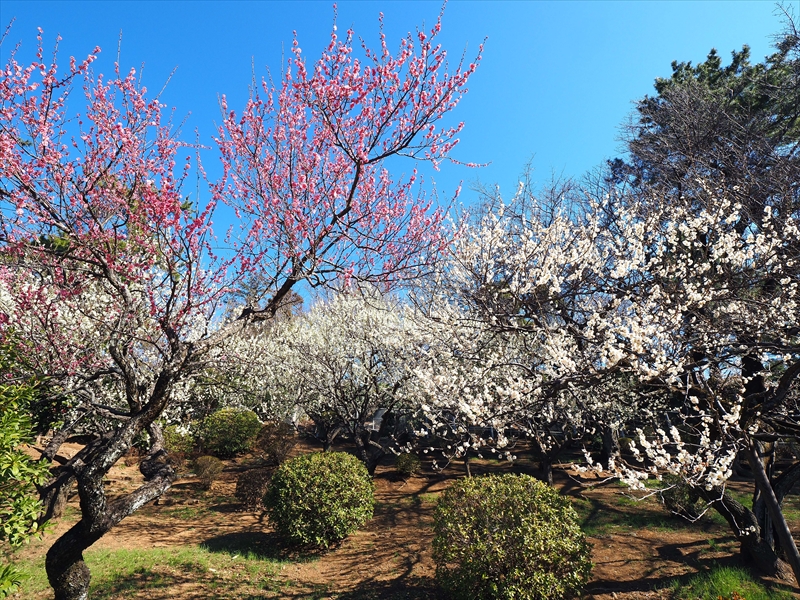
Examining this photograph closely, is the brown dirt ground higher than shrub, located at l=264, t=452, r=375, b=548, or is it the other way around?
shrub, located at l=264, t=452, r=375, b=548

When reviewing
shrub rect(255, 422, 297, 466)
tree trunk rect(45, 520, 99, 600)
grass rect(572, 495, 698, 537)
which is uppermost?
shrub rect(255, 422, 297, 466)

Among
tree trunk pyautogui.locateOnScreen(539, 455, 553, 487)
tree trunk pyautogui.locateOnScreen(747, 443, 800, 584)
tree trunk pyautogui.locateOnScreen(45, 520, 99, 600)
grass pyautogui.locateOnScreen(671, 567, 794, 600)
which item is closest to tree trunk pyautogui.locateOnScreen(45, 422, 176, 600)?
tree trunk pyautogui.locateOnScreen(45, 520, 99, 600)

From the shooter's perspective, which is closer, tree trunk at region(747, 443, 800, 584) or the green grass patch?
tree trunk at region(747, 443, 800, 584)

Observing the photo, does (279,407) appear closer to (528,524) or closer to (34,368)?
(34,368)

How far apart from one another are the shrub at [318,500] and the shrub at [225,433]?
784cm

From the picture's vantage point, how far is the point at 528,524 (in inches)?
227

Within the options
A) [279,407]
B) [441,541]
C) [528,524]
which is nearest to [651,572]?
[528,524]

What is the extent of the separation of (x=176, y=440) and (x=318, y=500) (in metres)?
8.06

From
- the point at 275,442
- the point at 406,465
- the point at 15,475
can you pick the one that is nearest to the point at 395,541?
the point at 406,465

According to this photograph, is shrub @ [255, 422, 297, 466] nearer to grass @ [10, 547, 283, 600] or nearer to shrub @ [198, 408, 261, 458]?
shrub @ [198, 408, 261, 458]

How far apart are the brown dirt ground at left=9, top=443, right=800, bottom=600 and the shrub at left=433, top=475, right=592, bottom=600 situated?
0.71 meters

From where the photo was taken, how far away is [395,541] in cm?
870

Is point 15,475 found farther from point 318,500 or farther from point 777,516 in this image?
point 777,516

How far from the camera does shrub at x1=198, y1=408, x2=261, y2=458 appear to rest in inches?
612
